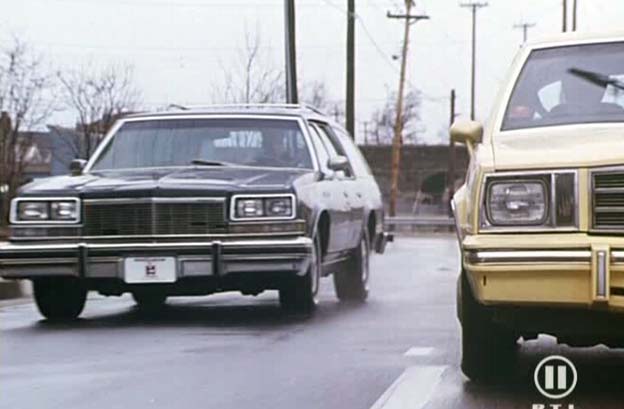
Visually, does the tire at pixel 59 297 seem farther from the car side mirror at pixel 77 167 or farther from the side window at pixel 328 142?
the side window at pixel 328 142

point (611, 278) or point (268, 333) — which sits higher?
point (611, 278)

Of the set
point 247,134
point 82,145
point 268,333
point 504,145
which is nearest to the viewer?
point 504,145

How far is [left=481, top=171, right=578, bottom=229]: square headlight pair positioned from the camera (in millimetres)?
4953

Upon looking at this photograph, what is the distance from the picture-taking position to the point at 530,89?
6.11 metres

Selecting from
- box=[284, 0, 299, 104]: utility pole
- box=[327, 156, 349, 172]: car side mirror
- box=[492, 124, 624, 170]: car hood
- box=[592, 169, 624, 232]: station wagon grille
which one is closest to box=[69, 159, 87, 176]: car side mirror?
box=[327, 156, 349, 172]: car side mirror

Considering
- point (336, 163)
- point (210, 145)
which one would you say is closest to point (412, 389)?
point (336, 163)

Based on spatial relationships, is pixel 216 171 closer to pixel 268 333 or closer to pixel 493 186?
pixel 268 333

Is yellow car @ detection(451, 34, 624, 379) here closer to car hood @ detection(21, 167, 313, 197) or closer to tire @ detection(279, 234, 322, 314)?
car hood @ detection(21, 167, 313, 197)

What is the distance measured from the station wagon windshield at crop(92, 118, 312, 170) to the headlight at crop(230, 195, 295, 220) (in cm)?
110

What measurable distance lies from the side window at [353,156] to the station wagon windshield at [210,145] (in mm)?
1571

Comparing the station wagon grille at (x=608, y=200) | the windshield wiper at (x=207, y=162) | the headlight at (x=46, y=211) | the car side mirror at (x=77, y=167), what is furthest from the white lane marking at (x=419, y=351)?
the car side mirror at (x=77, y=167)

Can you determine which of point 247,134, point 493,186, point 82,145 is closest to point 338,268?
point 247,134

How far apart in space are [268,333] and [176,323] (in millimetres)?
973

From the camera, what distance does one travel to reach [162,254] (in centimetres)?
841
